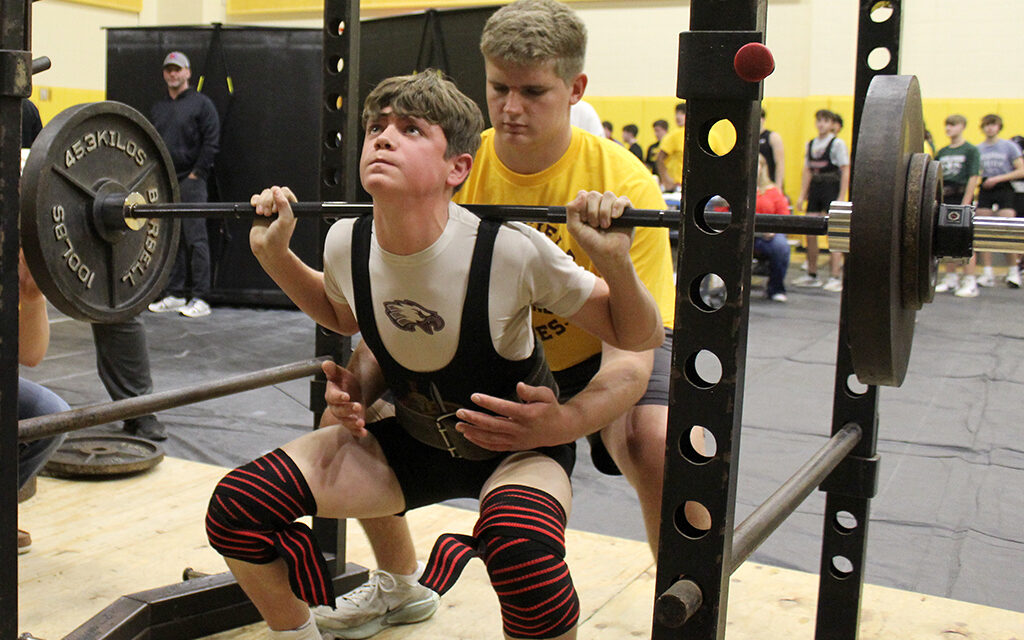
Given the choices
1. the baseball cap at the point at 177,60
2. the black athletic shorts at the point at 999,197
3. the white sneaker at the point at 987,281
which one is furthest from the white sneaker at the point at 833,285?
the baseball cap at the point at 177,60

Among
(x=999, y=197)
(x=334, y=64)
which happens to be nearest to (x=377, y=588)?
(x=334, y=64)

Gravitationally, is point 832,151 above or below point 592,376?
above

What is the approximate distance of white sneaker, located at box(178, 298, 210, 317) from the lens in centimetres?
598

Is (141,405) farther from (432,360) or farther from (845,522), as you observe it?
(845,522)

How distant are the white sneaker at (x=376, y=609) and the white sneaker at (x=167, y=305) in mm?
4578

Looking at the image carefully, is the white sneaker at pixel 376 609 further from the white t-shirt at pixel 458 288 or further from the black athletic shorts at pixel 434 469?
the white t-shirt at pixel 458 288

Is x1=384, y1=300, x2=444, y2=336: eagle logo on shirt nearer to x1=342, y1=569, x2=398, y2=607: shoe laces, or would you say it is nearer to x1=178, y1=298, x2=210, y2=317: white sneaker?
x1=342, y1=569, x2=398, y2=607: shoe laces

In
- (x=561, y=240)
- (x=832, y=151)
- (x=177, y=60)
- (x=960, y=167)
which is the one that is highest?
(x=177, y=60)

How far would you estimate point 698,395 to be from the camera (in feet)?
3.37

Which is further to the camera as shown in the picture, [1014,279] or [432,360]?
[1014,279]

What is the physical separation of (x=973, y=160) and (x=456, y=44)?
418 cm

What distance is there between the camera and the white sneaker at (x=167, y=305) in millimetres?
6113

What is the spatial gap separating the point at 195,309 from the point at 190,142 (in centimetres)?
101

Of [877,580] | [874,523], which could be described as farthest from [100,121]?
[874,523]
